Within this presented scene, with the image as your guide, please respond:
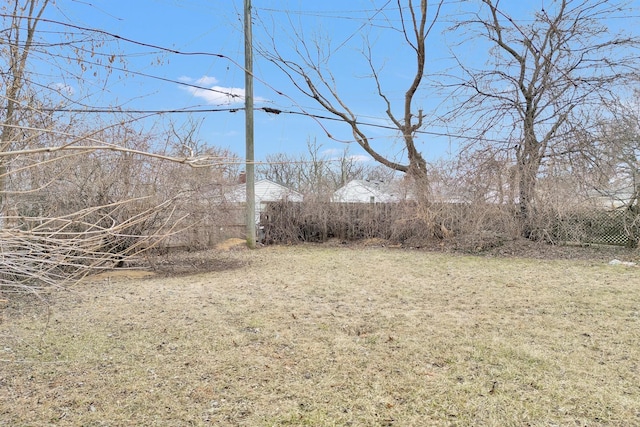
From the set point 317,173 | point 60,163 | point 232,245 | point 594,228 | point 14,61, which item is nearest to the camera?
point 14,61

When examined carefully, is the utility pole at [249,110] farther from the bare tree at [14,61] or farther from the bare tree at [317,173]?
the bare tree at [14,61]

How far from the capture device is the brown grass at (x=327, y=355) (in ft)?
6.90

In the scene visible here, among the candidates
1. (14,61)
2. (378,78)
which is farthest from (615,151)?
(14,61)

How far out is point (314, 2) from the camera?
9680 mm

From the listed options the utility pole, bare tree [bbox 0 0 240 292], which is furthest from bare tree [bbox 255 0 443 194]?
bare tree [bbox 0 0 240 292]

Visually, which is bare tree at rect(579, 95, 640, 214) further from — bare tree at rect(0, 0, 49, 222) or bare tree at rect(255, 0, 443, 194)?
bare tree at rect(0, 0, 49, 222)

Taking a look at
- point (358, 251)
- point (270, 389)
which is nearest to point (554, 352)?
point (270, 389)

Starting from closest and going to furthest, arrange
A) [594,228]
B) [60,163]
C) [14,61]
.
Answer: [14,61] < [60,163] < [594,228]

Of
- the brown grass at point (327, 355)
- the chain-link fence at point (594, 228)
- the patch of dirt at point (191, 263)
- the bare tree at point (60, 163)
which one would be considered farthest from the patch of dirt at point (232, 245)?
the chain-link fence at point (594, 228)

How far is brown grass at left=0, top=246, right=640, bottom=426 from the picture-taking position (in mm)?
2104

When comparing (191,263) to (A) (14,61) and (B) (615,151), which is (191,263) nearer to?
(A) (14,61)

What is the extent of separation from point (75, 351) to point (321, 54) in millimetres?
10087

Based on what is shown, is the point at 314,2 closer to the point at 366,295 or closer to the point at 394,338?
the point at 366,295

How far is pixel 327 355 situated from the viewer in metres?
2.88
